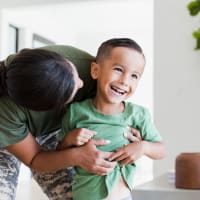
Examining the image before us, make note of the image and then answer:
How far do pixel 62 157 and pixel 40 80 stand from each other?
→ 0.25 metres

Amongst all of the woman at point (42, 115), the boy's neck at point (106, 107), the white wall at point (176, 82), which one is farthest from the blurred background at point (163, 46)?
the boy's neck at point (106, 107)

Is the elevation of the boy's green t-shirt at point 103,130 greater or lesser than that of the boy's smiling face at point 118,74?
lesser

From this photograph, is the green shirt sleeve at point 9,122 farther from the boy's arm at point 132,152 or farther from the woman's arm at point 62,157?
the boy's arm at point 132,152

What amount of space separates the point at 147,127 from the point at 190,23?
8.62ft

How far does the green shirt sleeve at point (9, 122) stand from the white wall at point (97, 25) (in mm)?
4103

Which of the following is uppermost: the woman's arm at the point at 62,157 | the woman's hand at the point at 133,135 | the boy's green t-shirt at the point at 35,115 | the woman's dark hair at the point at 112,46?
the woman's dark hair at the point at 112,46

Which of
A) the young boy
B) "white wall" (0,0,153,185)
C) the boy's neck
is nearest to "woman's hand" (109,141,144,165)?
the young boy

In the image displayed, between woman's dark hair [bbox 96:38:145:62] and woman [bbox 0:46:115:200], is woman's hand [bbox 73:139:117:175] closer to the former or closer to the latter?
woman [bbox 0:46:115:200]

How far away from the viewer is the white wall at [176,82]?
146 inches

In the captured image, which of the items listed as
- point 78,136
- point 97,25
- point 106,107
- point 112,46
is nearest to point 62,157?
point 78,136

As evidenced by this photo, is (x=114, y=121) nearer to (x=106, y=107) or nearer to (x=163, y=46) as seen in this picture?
(x=106, y=107)

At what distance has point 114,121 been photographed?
4.22 ft

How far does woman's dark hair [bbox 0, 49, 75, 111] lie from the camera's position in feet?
3.67

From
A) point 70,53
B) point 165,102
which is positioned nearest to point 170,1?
point 165,102
